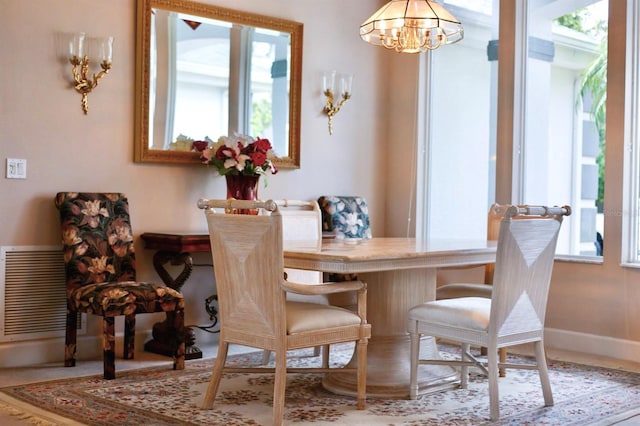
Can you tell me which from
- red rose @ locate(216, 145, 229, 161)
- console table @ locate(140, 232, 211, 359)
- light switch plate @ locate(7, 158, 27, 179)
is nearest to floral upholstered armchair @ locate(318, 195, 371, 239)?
red rose @ locate(216, 145, 229, 161)

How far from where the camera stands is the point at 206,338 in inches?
202

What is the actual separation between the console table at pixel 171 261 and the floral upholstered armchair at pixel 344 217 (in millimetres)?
1212

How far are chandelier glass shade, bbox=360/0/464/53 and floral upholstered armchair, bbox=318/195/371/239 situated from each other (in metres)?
1.81

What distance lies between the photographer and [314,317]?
3.21 metres

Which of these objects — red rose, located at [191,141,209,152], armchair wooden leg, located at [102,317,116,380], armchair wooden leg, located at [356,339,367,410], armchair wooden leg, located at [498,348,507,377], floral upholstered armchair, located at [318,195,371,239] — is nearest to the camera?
armchair wooden leg, located at [356,339,367,410]

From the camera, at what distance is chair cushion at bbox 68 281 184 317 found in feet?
13.1

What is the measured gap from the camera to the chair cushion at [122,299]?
3984 mm

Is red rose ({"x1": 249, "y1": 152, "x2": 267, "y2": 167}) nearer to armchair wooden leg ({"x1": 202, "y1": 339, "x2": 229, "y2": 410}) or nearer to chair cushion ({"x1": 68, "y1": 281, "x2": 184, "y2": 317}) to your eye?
chair cushion ({"x1": 68, "y1": 281, "x2": 184, "y2": 317})

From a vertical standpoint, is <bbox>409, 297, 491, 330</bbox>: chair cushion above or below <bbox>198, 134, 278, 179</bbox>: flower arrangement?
below

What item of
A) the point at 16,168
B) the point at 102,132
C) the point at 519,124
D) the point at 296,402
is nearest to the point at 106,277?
the point at 16,168

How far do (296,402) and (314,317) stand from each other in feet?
1.72

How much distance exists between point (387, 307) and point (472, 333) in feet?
2.05

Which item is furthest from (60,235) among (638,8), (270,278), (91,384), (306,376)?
(638,8)

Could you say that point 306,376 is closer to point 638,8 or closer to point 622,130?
point 622,130
